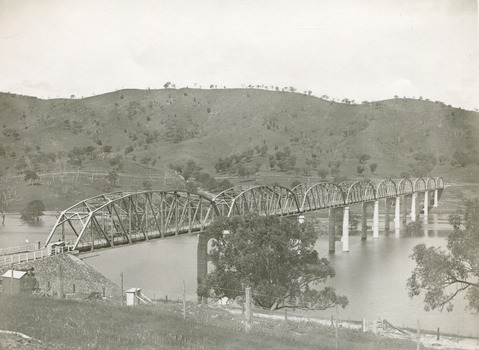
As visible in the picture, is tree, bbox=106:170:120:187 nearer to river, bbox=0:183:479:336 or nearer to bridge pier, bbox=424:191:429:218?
river, bbox=0:183:479:336

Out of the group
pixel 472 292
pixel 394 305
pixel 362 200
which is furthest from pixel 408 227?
pixel 472 292

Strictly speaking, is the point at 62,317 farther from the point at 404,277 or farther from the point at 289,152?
the point at 289,152

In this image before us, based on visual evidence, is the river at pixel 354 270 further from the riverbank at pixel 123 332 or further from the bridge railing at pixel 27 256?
the riverbank at pixel 123 332

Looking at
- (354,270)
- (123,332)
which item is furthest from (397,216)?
(123,332)

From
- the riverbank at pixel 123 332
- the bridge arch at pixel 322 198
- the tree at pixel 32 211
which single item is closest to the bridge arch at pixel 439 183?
the bridge arch at pixel 322 198

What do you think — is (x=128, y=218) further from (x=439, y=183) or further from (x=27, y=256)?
(x=439, y=183)

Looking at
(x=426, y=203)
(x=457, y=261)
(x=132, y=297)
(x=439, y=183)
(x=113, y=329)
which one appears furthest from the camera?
(x=439, y=183)

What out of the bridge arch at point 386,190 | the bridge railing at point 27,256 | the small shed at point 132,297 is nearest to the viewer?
the small shed at point 132,297
